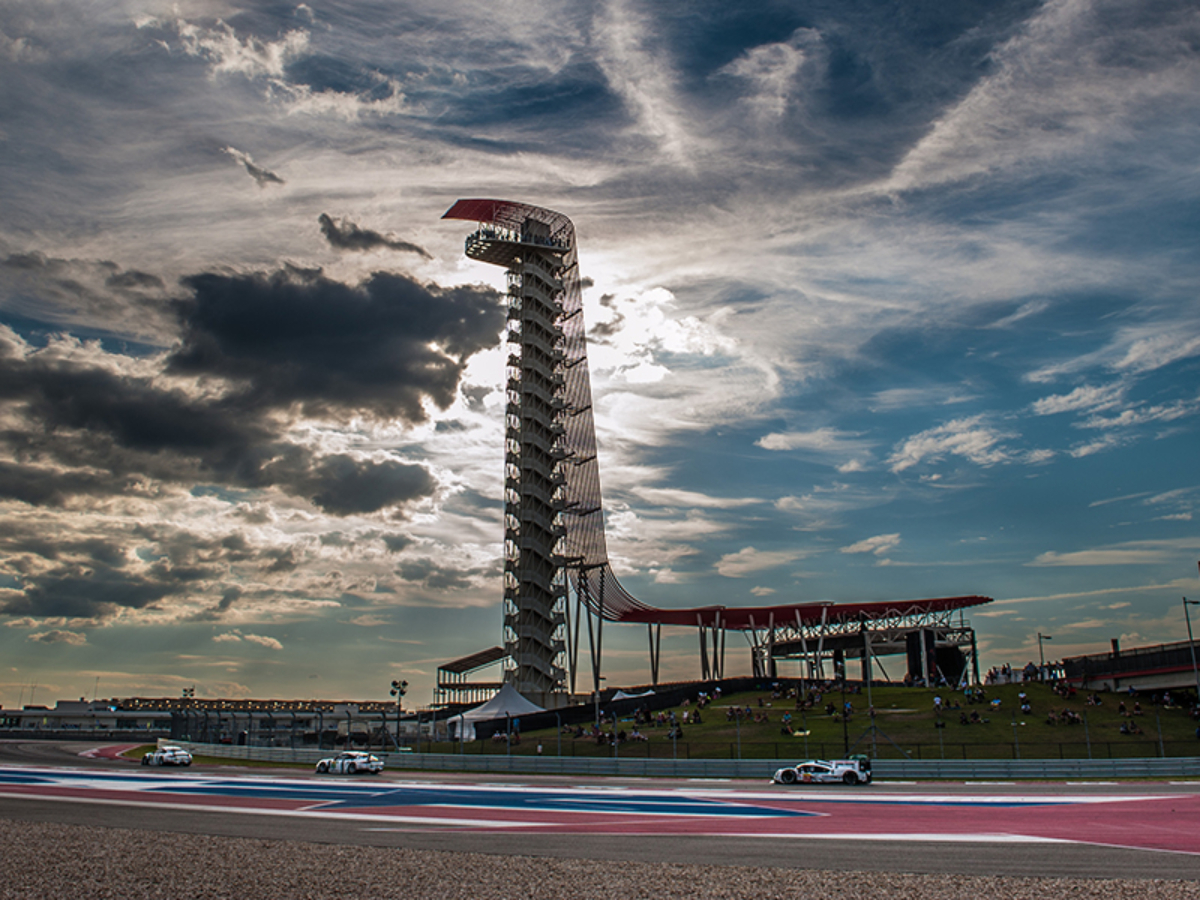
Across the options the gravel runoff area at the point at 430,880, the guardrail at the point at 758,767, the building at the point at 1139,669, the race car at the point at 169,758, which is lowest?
the guardrail at the point at 758,767

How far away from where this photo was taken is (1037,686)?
6303 centimetres

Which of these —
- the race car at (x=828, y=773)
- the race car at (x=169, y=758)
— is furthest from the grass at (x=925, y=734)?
the race car at (x=169, y=758)

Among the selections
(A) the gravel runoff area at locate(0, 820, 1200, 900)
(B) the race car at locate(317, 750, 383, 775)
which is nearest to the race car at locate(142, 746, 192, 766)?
(B) the race car at locate(317, 750, 383, 775)

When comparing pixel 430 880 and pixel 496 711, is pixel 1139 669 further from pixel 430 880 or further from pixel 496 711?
pixel 430 880

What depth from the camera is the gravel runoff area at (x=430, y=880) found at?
559 inches

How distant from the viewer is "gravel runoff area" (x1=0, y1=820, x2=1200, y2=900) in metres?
14.2

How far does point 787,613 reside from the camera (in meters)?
87.8

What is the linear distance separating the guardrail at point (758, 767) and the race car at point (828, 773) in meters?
1.85

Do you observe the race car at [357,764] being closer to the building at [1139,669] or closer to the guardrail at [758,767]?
the guardrail at [758,767]

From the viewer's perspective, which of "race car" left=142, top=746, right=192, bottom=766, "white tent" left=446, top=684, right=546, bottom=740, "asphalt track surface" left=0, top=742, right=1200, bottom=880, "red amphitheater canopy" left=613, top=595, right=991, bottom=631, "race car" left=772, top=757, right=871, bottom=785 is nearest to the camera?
"asphalt track surface" left=0, top=742, right=1200, bottom=880

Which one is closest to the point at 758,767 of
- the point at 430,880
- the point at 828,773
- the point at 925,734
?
the point at 828,773

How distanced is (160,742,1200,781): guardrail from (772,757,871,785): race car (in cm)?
185

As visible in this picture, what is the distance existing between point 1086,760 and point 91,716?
522 feet

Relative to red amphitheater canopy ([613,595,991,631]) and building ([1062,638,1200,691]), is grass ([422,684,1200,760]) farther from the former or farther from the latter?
red amphitheater canopy ([613,595,991,631])
